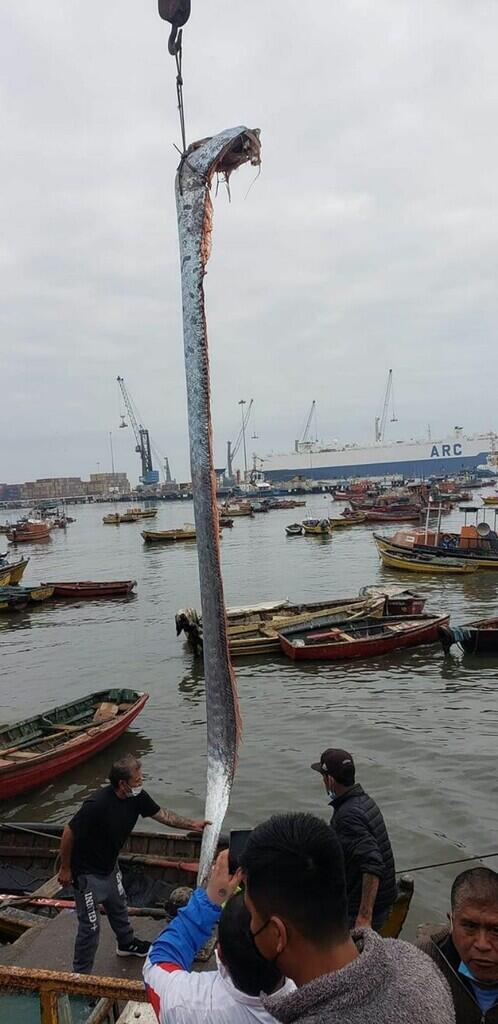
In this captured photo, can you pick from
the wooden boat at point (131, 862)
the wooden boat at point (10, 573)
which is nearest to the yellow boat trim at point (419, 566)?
the wooden boat at point (10, 573)

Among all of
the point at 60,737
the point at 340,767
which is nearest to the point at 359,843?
the point at 340,767

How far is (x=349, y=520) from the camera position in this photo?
65.7m

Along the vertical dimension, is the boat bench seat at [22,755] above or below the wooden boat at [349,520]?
below

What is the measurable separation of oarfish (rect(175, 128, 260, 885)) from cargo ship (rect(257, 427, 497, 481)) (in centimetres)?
15109

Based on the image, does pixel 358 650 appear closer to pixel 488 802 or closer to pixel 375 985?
pixel 488 802

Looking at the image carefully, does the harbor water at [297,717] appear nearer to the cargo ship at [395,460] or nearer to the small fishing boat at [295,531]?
the small fishing boat at [295,531]

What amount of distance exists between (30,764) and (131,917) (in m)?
5.49

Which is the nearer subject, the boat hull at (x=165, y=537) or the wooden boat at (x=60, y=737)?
the wooden boat at (x=60, y=737)

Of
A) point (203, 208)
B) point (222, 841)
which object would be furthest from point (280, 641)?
point (203, 208)

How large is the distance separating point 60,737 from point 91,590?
20.9 metres

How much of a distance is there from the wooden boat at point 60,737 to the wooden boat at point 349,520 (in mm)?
49840

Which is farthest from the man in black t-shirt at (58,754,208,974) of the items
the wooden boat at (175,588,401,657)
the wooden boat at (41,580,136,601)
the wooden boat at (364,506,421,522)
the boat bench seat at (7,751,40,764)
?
the wooden boat at (364,506,421,522)

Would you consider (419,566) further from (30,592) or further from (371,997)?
(371,997)

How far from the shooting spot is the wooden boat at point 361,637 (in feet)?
57.1
